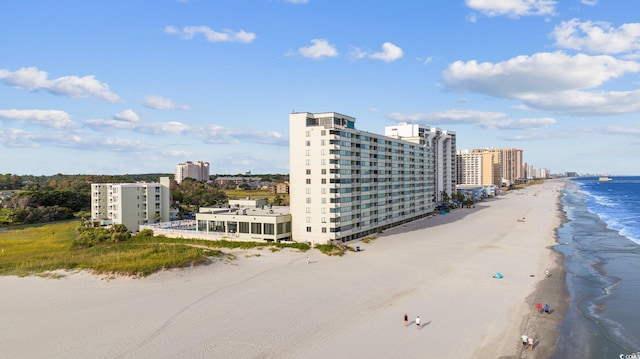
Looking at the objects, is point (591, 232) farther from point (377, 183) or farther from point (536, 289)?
point (536, 289)

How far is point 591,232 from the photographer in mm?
93062

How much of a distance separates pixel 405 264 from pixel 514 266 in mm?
15489

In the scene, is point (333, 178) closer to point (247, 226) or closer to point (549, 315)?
point (247, 226)

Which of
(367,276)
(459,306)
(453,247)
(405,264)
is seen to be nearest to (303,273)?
(367,276)

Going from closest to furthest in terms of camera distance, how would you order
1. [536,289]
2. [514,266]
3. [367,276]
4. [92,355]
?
[92,355], [536,289], [367,276], [514,266]

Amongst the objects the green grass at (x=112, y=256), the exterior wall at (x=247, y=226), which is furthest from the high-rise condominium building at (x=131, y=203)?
the exterior wall at (x=247, y=226)

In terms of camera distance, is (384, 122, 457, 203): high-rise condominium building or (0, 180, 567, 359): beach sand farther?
(384, 122, 457, 203): high-rise condominium building

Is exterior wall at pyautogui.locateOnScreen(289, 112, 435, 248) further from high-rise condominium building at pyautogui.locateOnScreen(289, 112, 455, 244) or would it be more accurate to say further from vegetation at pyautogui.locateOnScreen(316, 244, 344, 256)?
vegetation at pyautogui.locateOnScreen(316, 244, 344, 256)

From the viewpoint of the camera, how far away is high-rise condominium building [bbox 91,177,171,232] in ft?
336

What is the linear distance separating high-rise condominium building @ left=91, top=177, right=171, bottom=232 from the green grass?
20.0 m

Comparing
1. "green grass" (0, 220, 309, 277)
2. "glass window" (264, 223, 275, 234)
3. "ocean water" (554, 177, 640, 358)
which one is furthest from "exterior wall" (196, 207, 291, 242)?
"ocean water" (554, 177, 640, 358)

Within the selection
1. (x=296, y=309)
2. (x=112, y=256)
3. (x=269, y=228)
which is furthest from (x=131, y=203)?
(x=296, y=309)

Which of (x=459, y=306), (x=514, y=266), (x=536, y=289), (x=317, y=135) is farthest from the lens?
(x=317, y=135)

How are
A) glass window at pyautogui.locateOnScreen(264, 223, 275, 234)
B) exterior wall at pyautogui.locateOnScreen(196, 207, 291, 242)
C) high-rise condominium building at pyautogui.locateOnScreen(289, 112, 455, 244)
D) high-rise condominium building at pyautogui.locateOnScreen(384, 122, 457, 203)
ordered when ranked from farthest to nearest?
1. high-rise condominium building at pyautogui.locateOnScreen(384, 122, 457, 203)
2. exterior wall at pyautogui.locateOnScreen(196, 207, 291, 242)
3. glass window at pyautogui.locateOnScreen(264, 223, 275, 234)
4. high-rise condominium building at pyautogui.locateOnScreen(289, 112, 455, 244)
